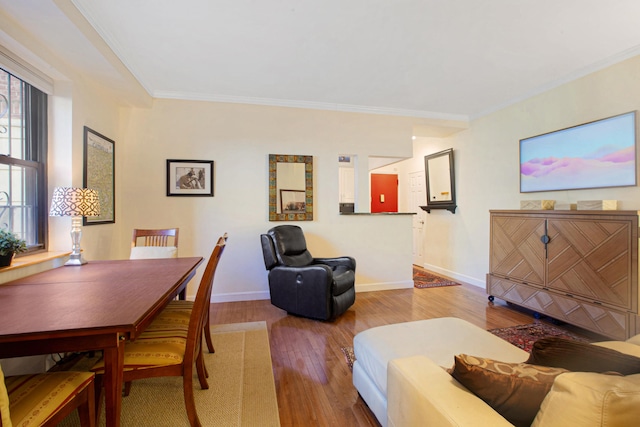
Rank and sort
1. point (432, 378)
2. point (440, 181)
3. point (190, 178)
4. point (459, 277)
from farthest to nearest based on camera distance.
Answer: point (440, 181)
point (459, 277)
point (190, 178)
point (432, 378)

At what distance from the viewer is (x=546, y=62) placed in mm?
2797

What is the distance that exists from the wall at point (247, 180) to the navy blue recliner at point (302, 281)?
538 mm

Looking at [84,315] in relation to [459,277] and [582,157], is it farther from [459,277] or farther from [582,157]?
[459,277]

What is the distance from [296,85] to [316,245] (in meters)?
2.06

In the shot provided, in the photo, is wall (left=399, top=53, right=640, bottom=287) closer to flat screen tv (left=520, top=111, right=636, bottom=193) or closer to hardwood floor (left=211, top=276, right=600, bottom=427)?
flat screen tv (left=520, top=111, right=636, bottom=193)

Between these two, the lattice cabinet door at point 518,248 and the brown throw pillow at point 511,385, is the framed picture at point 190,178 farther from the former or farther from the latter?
the lattice cabinet door at point 518,248

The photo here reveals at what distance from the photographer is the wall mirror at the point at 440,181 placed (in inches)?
187

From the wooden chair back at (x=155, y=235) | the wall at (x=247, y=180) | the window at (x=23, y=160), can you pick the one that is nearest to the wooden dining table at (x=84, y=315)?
the window at (x=23, y=160)

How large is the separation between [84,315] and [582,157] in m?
4.27

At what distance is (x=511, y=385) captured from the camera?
0.84 metres

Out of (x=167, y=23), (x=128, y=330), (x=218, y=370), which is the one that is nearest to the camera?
(x=128, y=330)

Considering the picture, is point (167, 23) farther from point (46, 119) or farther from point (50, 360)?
point (50, 360)

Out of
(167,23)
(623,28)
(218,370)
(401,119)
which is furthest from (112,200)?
(623,28)

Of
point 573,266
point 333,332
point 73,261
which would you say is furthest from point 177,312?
point 573,266
